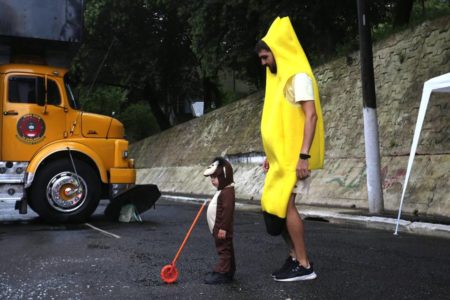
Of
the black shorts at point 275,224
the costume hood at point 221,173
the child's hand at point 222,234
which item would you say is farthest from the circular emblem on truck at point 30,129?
the black shorts at point 275,224

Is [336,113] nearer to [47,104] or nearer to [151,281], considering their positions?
[47,104]

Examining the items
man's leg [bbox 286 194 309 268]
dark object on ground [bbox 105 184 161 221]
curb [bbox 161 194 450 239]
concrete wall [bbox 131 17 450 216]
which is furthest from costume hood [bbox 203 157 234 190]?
concrete wall [bbox 131 17 450 216]

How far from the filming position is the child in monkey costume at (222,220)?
4.55 metres

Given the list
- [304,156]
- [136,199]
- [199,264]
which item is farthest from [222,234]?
[136,199]

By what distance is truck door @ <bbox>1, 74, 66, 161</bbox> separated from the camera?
8922 millimetres

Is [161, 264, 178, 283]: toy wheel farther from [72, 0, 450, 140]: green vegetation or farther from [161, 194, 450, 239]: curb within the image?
[72, 0, 450, 140]: green vegetation

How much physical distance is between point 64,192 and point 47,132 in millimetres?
1053

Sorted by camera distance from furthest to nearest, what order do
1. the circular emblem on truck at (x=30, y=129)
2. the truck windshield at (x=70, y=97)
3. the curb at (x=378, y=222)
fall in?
the truck windshield at (x=70, y=97) → the circular emblem on truck at (x=30, y=129) → the curb at (x=378, y=222)

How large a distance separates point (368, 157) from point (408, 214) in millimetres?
1247

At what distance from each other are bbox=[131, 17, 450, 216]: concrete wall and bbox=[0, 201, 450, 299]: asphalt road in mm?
2704

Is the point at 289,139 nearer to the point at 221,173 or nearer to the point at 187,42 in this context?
the point at 221,173

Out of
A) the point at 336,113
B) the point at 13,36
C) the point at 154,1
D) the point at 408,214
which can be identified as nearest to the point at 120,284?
the point at 13,36

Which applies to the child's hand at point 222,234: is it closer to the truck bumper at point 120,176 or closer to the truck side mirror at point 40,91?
the truck bumper at point 120,176

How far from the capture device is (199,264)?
18.1ft
